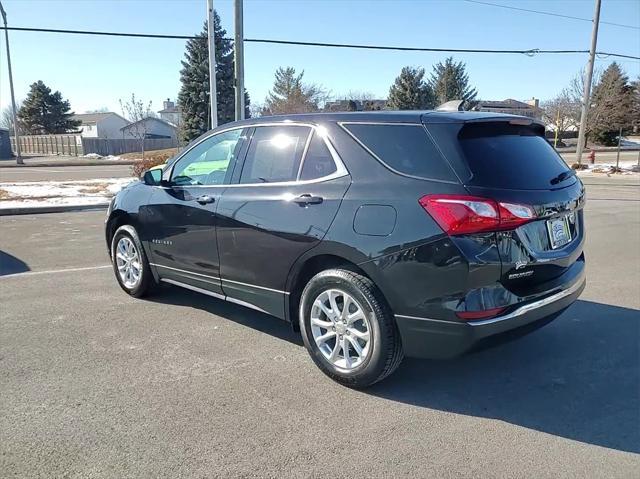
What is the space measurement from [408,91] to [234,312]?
174 feet

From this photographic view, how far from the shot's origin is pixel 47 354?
12.9 feet

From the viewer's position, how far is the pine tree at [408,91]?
54344 millimetres

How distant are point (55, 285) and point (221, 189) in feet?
9.41

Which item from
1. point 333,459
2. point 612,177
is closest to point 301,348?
point 333,459

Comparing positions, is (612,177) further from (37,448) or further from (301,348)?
(37,448)

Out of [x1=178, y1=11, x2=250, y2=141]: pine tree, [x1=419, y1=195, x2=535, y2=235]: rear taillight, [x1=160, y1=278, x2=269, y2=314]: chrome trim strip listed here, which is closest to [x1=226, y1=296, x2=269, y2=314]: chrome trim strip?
[x1=160, y1=278, x2=269, y2=314]: chrome trim strip

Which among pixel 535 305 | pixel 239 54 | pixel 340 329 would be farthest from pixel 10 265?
pixel 239 54

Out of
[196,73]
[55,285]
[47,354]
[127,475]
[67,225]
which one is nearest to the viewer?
[127,475]

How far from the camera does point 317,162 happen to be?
3.65 meters

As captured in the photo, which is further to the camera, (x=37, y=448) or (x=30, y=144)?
(x=30, y=144)

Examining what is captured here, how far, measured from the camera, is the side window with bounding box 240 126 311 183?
3.81 m

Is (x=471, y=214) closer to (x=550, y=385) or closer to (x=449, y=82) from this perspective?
(x=550, y=385)

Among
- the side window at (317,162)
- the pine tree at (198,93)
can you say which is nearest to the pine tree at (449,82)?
the pine tree at (198,93)

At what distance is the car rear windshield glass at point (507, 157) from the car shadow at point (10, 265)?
5.88 meters
